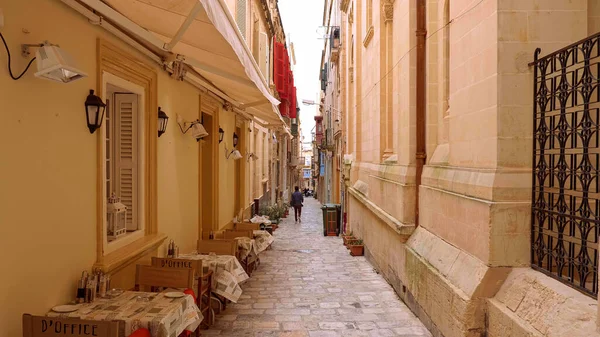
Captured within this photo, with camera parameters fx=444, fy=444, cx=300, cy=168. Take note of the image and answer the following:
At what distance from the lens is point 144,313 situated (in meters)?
3.56

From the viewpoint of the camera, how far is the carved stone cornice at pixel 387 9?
29.2ft

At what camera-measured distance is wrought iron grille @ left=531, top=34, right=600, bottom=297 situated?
3.11m

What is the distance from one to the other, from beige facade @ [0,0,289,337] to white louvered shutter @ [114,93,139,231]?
88 millimetres

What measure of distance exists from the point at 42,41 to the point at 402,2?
221 inches

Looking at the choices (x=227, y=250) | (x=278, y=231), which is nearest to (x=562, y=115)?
(x=227, y=250)

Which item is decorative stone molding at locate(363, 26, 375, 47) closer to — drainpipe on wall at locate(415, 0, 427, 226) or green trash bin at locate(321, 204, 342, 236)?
drainpipe on wall at locate(415, 0, 427, 226)

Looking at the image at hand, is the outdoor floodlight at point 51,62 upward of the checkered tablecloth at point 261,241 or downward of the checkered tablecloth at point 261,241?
upward

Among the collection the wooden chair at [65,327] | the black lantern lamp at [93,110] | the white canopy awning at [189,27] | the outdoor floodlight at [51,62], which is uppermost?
the white canopy awning at [189,27]

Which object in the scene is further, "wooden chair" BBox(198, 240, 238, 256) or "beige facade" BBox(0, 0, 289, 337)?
"wooden chair" BBox(198, 240, 238, 256)

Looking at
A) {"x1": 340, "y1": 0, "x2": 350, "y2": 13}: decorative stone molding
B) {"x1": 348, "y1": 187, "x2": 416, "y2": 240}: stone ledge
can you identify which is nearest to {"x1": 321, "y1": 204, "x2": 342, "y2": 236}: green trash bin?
{"x1": 348, "y1": 187, "x2": 416, "y2": 240}: stone ledge

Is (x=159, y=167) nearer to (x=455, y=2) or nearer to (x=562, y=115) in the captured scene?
(x=455, y=2)

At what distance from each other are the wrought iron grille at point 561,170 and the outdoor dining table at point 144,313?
→ 3025 mm

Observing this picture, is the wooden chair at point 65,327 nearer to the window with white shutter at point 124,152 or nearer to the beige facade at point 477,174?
the window with white shutter at point 124,152

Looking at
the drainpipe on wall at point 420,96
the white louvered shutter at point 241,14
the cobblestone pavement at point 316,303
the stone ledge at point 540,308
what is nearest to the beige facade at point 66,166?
the cobblestone pavement at point 316,303
